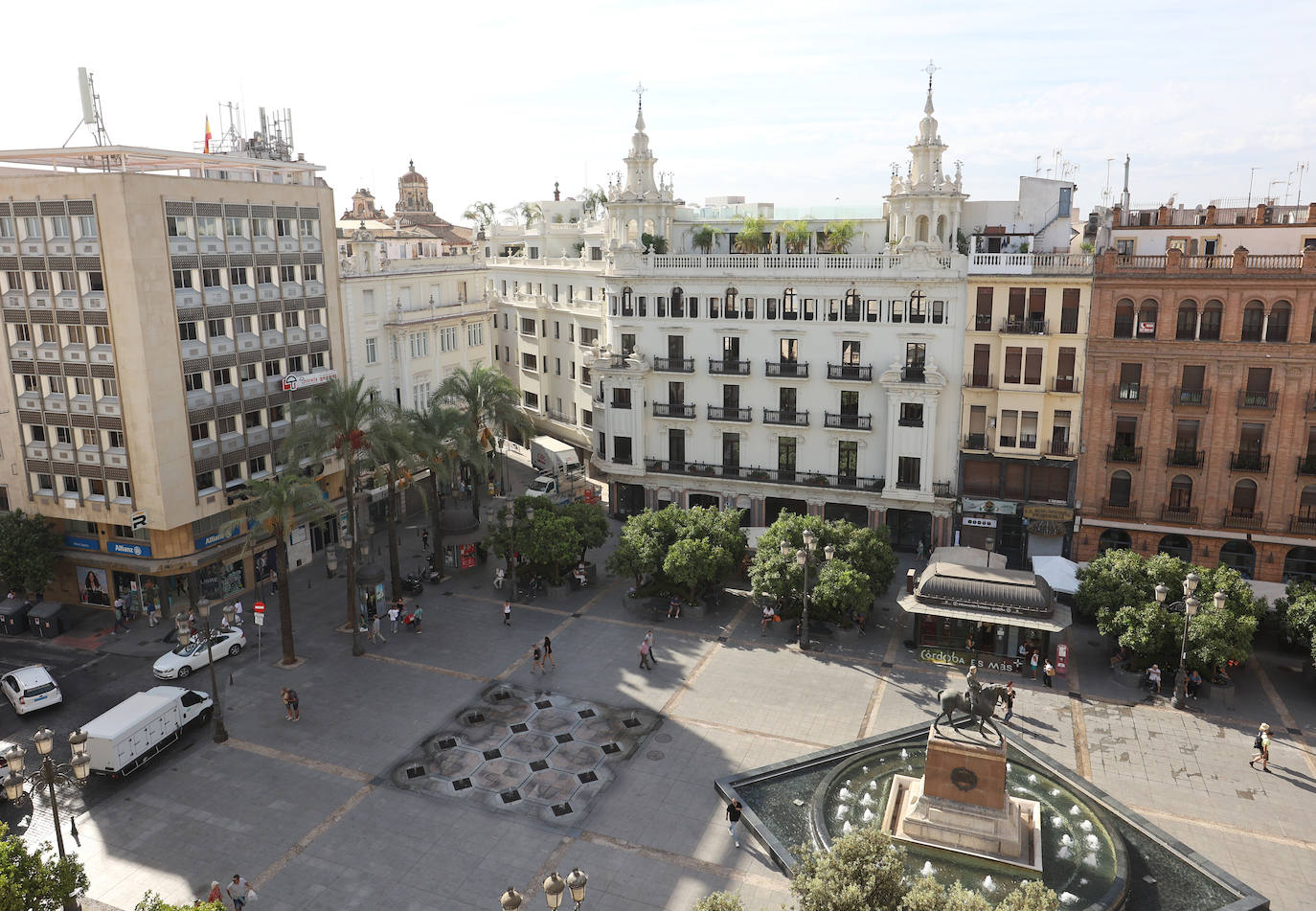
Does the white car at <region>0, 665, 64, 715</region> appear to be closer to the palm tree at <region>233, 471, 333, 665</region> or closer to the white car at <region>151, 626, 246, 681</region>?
the white car at <region>151, 626, 246, 681</region>

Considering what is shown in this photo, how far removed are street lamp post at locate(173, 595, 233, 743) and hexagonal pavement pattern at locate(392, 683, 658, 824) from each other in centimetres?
741

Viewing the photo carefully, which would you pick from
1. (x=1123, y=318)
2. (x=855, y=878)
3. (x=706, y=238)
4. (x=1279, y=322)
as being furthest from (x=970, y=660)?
(x=706, y=238)

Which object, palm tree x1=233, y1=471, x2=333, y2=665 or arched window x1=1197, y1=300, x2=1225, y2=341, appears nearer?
palm tree x1=233, y1=471, x2=333, y2=665

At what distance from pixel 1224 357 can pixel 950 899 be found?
39281 millimetres

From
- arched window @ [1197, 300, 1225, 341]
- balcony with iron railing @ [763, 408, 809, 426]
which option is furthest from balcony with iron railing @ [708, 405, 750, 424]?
arched window @ [1197, 300, 1225, 341]

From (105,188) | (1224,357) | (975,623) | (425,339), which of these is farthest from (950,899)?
(425,339)

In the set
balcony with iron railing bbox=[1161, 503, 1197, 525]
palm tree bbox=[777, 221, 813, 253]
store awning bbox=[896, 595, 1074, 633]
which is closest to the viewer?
store awning bbox=[896, 595, 1074, 633]

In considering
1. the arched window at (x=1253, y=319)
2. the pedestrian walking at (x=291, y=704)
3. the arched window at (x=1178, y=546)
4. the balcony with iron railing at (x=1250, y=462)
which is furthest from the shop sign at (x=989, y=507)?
the pedestrian walking at (x=291, y=704)

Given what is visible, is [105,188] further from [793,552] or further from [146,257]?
[793,552]

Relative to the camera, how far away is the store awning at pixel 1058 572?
43344mm

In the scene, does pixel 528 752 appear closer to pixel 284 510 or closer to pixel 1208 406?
pixel 284 510

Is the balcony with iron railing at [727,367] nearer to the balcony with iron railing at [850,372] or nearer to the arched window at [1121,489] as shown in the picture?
the balcony with iron railing at [850,372]

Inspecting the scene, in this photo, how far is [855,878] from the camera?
1864cm

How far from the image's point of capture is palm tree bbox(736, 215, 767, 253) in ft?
195
